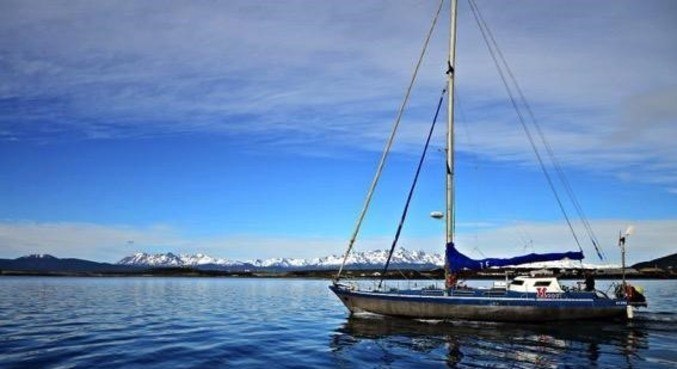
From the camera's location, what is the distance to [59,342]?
91.0 ft

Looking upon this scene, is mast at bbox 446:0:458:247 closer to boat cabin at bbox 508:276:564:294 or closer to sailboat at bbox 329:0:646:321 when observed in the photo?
sailboat at bbox 329:0:646:321

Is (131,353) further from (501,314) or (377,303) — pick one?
(501,314)

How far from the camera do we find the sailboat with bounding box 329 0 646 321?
121 feet

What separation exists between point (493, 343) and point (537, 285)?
11233mm

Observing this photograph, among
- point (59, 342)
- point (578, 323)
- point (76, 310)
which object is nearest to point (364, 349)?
point (59, 342)

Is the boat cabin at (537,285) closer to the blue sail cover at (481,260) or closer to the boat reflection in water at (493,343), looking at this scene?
the blue sail cover at (481,260)

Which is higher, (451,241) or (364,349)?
(451,241)

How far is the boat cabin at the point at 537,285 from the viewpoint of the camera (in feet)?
125

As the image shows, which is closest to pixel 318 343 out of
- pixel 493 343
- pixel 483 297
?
pixel 493 343

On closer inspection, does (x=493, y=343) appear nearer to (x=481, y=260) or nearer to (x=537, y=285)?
(x=481, y=260)

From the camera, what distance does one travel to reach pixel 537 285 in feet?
127

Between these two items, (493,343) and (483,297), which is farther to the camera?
(483,297)

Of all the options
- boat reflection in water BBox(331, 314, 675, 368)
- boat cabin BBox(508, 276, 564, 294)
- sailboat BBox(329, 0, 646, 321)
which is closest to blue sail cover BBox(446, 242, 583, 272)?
sailboat BBox(329, 0, 646, 321)

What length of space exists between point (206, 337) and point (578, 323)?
25.4m
